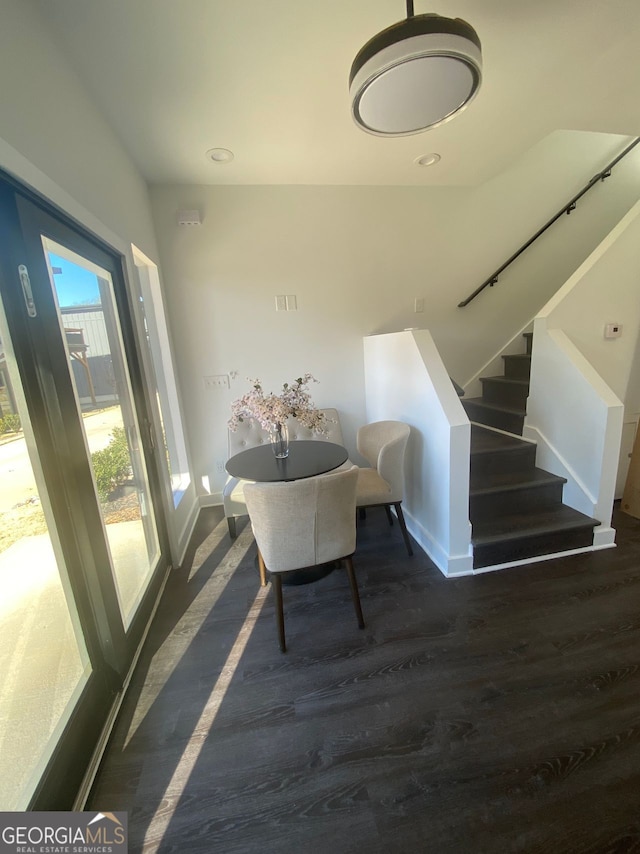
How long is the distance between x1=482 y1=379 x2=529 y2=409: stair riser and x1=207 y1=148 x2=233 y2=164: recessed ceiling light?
9.74 feet

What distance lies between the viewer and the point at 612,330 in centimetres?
257

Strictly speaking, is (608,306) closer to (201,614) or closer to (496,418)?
(496,418)

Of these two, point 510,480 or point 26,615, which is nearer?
point 26,615

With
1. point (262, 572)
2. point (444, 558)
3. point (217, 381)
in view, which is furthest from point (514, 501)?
point (217, 381)

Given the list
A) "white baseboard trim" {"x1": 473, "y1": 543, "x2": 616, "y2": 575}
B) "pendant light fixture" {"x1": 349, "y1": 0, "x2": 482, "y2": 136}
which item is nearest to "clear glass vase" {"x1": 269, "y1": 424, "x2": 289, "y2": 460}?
"white baseboard trim" {"x1": 473, "y1": 543, "x2": 616, "y2": 575}

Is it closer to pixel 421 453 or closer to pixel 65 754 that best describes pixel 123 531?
pixel 65 754

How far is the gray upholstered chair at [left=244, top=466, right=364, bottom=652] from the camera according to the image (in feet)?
5.07

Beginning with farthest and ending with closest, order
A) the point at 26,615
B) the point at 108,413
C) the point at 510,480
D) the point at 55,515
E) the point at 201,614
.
Answer: the point at 510,480
the point at 201,614
the point at 108,413
the point at 55,515
the point at 26,615

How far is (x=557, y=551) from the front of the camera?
2.29 m

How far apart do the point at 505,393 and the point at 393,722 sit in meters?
2.85

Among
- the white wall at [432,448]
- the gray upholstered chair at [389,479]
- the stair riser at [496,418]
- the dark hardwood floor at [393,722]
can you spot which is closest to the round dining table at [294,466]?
the dark hardwood floor at [393,722]

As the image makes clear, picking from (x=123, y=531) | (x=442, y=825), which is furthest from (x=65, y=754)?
(x=442, y=825)

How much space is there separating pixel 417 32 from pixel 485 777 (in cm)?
261

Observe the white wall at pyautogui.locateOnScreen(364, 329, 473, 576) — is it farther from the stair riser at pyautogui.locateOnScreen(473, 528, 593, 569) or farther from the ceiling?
the ceiling
